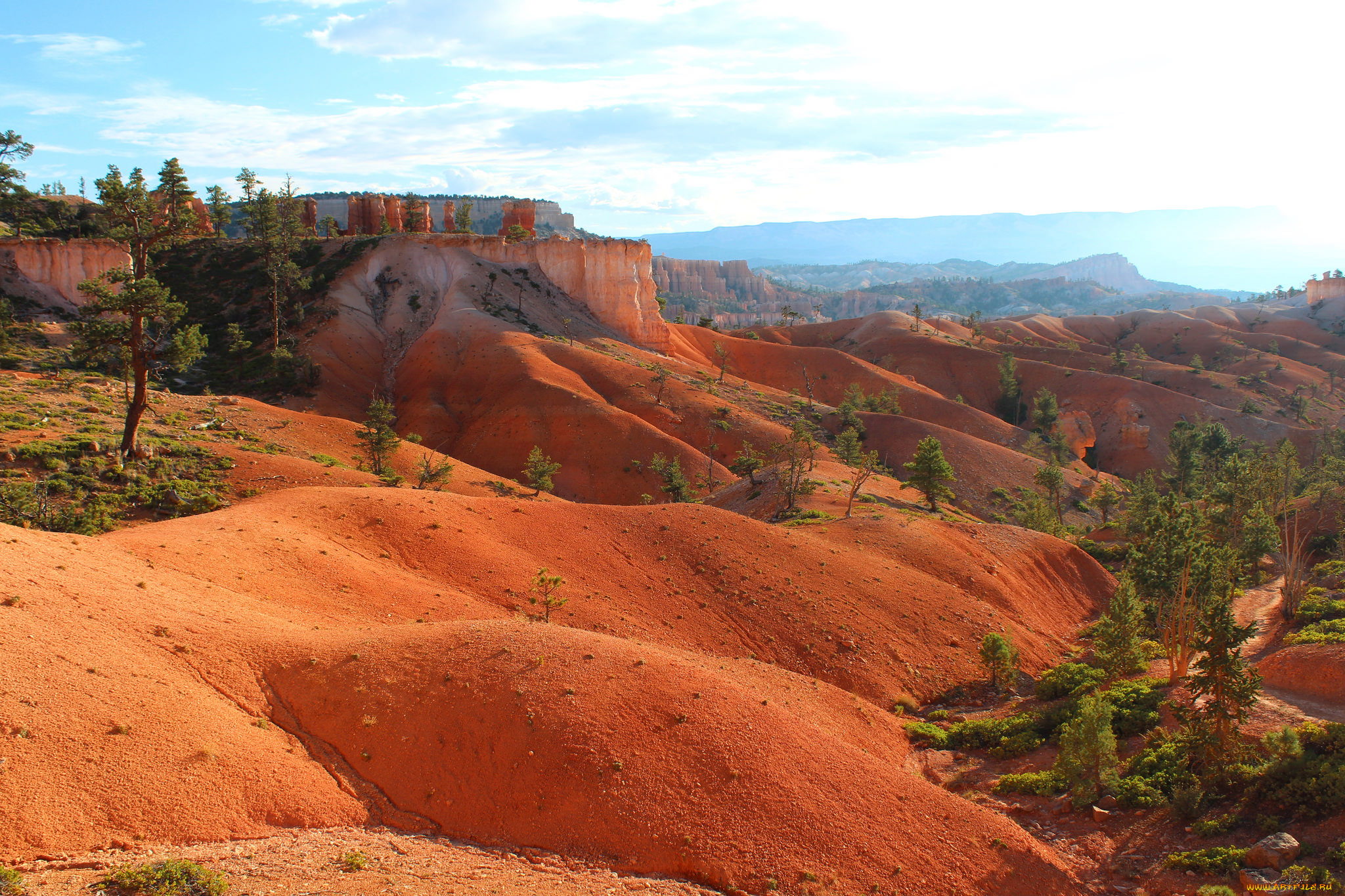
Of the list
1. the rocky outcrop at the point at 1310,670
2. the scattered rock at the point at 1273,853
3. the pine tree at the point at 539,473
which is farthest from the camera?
the pine tree at the point at 539,473

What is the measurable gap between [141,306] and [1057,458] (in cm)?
7169

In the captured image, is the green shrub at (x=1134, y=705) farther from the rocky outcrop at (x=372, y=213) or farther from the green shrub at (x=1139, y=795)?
the rocky outcrop at (x=372, y=213)

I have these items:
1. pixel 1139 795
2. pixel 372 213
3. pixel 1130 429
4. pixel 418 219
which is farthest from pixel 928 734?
pixel 372 213

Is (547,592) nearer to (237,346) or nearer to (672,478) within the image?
(672,478)

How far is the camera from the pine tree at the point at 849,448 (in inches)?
2352

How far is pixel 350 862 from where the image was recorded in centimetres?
1130

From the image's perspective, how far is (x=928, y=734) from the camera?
22969 mm

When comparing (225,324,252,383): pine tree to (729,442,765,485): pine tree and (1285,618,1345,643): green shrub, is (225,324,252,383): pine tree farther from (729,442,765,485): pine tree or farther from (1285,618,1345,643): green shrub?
(1285,618,1345,643): green shrub

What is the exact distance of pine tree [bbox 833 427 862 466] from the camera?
2352 inches

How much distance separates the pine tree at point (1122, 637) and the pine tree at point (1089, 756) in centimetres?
842

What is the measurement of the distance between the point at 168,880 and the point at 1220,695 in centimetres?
2216

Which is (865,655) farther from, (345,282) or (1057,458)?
(345,282)

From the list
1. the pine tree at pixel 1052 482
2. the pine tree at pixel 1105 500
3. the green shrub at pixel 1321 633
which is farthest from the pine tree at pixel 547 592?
the pine tree at pixel 1105 500

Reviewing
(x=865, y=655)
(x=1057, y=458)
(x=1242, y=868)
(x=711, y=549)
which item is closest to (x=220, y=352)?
(x=711, y=549)
